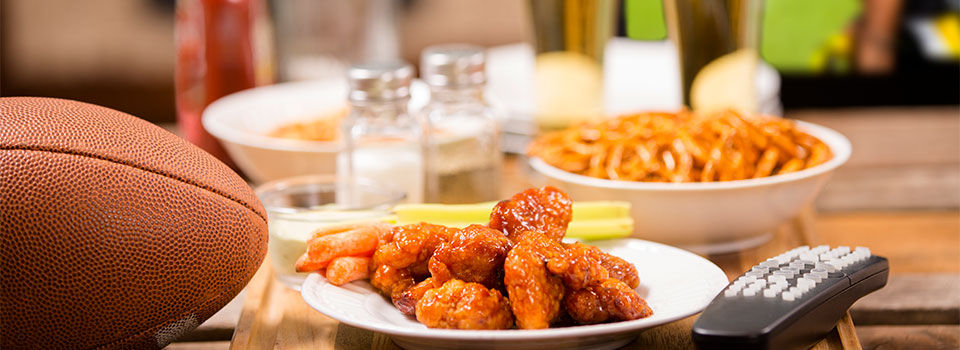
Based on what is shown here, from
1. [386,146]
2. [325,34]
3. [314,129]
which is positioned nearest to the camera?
[386,146]

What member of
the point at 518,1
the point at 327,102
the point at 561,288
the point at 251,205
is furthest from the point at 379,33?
the point at 561,288

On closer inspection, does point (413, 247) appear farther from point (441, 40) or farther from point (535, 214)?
point (441, 40)

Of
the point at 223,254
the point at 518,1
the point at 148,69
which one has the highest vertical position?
the point at 223,254

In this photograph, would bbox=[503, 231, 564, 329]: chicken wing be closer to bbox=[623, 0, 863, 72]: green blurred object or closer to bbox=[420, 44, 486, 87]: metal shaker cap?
bbox=[420, 44, 486, 87]: metal shaker cap

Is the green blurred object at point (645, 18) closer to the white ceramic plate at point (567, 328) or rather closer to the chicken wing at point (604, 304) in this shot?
the white ceramic plate at point (567, 328)

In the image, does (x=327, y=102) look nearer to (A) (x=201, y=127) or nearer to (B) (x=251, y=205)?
(A) (x=201, y=127)

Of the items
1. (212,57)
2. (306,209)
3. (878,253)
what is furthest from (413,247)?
(212,57)
